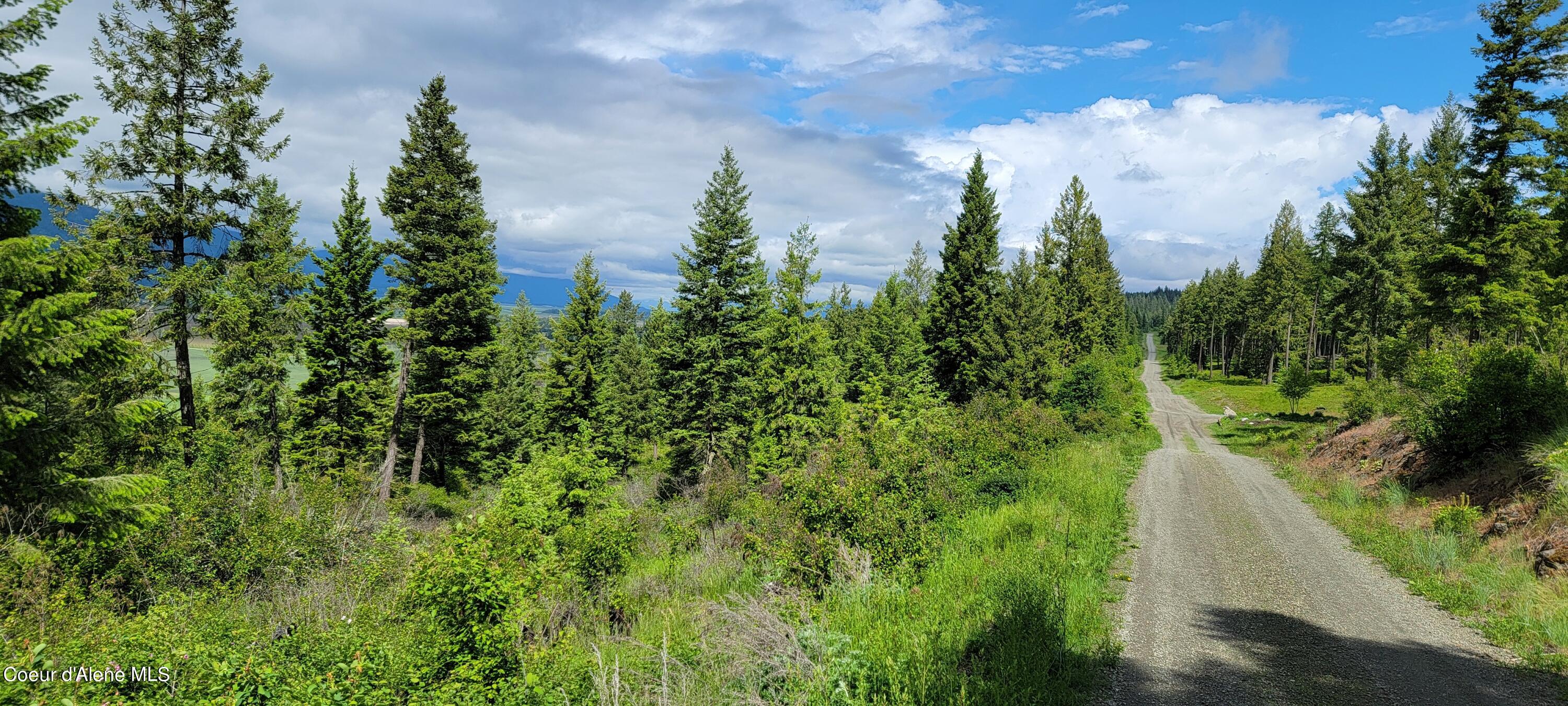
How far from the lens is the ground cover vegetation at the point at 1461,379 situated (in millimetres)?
9836

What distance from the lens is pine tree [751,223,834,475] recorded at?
25891 millimetres

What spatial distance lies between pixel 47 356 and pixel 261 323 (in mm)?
15844

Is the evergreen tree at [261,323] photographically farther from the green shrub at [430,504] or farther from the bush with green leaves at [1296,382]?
the bush with green leaves at [1296,382]

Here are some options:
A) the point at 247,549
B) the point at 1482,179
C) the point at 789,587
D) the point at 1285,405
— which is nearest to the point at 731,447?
the point at 247,549

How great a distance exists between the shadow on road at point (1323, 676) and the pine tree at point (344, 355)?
29.0 meters

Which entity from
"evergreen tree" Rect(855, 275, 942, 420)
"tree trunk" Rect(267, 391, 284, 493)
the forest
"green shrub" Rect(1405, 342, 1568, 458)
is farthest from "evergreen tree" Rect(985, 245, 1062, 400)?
"tree trunk" Rect(267, 391, 284, 493)

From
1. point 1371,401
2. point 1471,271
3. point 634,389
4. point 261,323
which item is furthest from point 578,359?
point 1471,271

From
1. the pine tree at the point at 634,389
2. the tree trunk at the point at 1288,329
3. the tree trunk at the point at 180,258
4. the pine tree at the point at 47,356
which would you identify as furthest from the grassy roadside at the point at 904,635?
the tree trunk at the point at 1288,329

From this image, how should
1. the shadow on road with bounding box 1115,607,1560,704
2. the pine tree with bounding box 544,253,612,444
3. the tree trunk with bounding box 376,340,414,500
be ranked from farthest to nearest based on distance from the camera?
the pine tree with bounding box 544,253,612,444
the tree trunk with bounding box 376,340,414,500
the shadow on road with bounding box 1115,607,1560,704

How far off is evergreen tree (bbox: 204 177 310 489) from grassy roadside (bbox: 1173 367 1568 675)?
78.5 ft

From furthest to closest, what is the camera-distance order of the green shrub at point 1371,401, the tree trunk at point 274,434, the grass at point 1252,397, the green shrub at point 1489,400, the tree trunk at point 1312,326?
the tree trunk at point 1312,326 → the grass at point 1252,397 → the tree trunk at point 274,434 → the green shrub at point 1371,401 → the green shrub at point 1489,400

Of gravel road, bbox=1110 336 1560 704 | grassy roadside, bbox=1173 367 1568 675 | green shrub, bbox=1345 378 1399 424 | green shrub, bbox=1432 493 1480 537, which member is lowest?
gravel road, bbox=1110 336 1560 704

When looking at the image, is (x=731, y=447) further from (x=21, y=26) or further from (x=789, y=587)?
(x=21, y=26)

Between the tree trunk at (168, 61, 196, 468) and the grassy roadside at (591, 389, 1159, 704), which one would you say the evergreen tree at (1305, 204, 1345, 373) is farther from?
the tree trunk at (168, 61, 196, 468)
